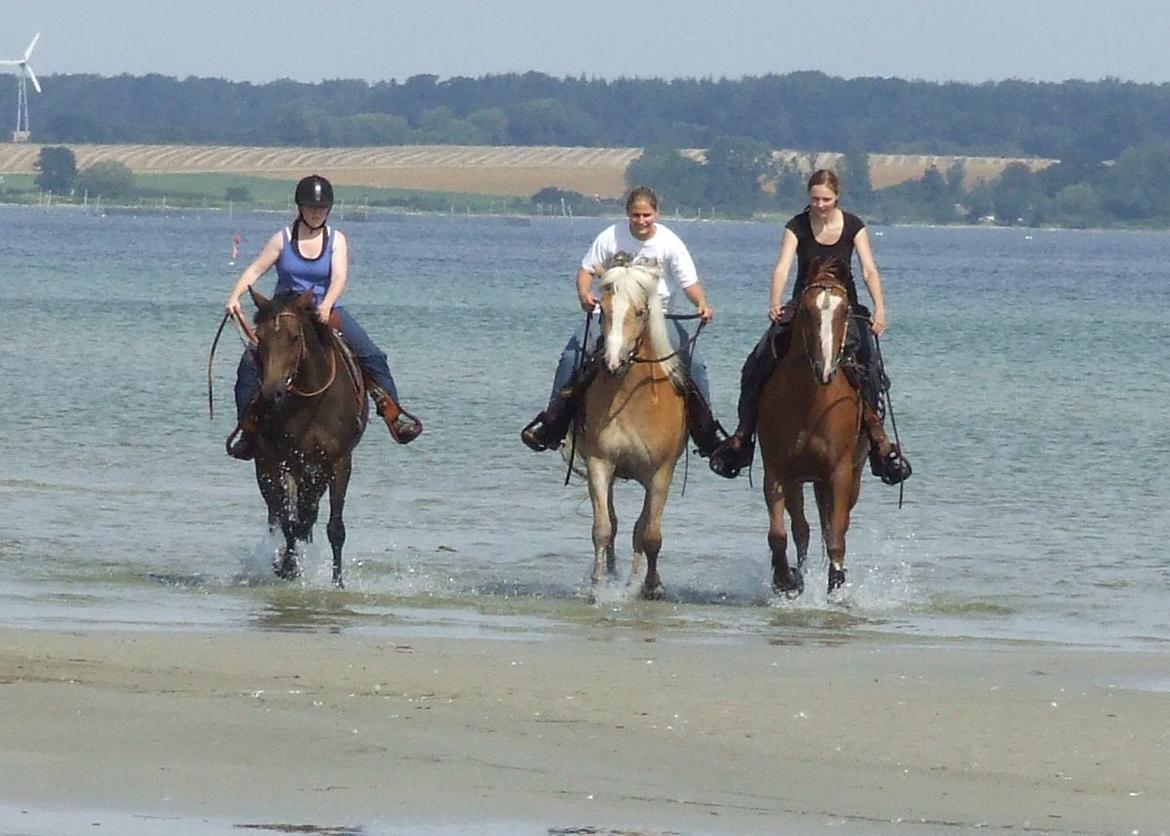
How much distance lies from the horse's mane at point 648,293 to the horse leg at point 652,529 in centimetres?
55

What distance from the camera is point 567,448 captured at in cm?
1319

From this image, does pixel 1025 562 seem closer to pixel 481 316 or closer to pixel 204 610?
pixel 204 610

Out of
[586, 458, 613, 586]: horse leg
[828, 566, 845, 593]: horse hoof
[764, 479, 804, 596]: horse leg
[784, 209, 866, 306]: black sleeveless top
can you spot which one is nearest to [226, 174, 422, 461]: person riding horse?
[586, 458, 613, 586]: horse leg

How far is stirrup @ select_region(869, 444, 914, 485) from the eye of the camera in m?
12.7

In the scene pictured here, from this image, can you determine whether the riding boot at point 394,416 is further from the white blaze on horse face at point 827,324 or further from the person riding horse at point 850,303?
the white blaze on horse face at point 827,324

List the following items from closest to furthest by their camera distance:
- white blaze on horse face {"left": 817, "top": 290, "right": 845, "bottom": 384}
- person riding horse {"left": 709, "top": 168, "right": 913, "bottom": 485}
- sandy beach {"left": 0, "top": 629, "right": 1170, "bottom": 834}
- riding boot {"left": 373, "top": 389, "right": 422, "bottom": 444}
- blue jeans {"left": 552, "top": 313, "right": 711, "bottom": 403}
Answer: sandy beach {"left": 0, "top": 629, "right": 1170, "bottom": 834}, white blaze on horse face {"left": 817, "top": 290, "right": 845, "bottom": 384}, person riding horse {"left": 709, "top": 168, "right": 913, "bottom": 485}, blue jeans {"left": 552, "top": 313, "right": 711, "bottom": 403}, riding boot {"left": 373, "top": 389, "right": 422, "bottom": 444}

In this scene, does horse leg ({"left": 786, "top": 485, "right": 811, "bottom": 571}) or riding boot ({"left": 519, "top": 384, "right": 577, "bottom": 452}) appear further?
horse leg ({"left": 786, "top": 485, "right": 811, "bottom": 571})

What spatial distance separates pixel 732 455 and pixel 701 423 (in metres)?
0.24

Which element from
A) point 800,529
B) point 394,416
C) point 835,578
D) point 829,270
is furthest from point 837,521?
point 394,416

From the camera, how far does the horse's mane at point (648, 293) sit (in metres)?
11.9

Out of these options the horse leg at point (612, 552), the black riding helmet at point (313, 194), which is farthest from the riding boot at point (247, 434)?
the horse leg at point (612, 552)

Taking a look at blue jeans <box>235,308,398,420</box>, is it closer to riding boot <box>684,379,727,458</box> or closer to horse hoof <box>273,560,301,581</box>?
horse hoof <box>273,560,301,581</box>

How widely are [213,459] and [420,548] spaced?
569 cm

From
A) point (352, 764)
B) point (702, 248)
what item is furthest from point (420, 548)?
point (702, 248)
